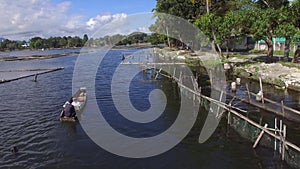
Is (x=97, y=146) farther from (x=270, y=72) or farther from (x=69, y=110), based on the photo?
(x=270, y=72)

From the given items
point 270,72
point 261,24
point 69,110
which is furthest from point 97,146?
point 261,24

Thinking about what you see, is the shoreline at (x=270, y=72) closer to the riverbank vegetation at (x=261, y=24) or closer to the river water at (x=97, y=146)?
the riverbank vegetation at (x=261, y=24)

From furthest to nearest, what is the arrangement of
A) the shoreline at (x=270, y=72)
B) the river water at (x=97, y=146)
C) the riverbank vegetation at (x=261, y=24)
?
the riverbank vegetation at (x=261, y=24), the shoreline at (x=270, y=72), the river water at (x=97, y=146)

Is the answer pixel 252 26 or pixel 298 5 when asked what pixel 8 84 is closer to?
pixel 252 26

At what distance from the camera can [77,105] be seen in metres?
26.6

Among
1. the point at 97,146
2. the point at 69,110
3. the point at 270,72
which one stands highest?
the point at 270,72

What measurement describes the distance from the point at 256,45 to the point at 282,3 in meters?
22.2

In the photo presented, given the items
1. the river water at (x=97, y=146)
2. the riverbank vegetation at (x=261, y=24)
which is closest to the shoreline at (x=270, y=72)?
the riverbank vegetation at (x=261, y=24)

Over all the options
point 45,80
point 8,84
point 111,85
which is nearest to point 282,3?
point 111,85

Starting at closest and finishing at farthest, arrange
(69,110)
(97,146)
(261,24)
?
(97,146)
(69,110)
(261,24)

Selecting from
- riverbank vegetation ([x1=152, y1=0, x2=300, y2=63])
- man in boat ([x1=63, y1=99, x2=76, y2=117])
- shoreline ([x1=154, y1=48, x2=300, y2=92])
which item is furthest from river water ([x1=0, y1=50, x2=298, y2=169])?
riverbank vegetation ([x1=152, y1=0, x2=300, y2=63])

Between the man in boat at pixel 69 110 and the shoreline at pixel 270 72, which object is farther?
the shoreline at pixel 270 72

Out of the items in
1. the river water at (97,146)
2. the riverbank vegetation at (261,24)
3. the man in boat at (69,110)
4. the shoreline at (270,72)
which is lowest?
the river water at (97,146)

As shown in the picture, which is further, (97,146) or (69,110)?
(69,110)
